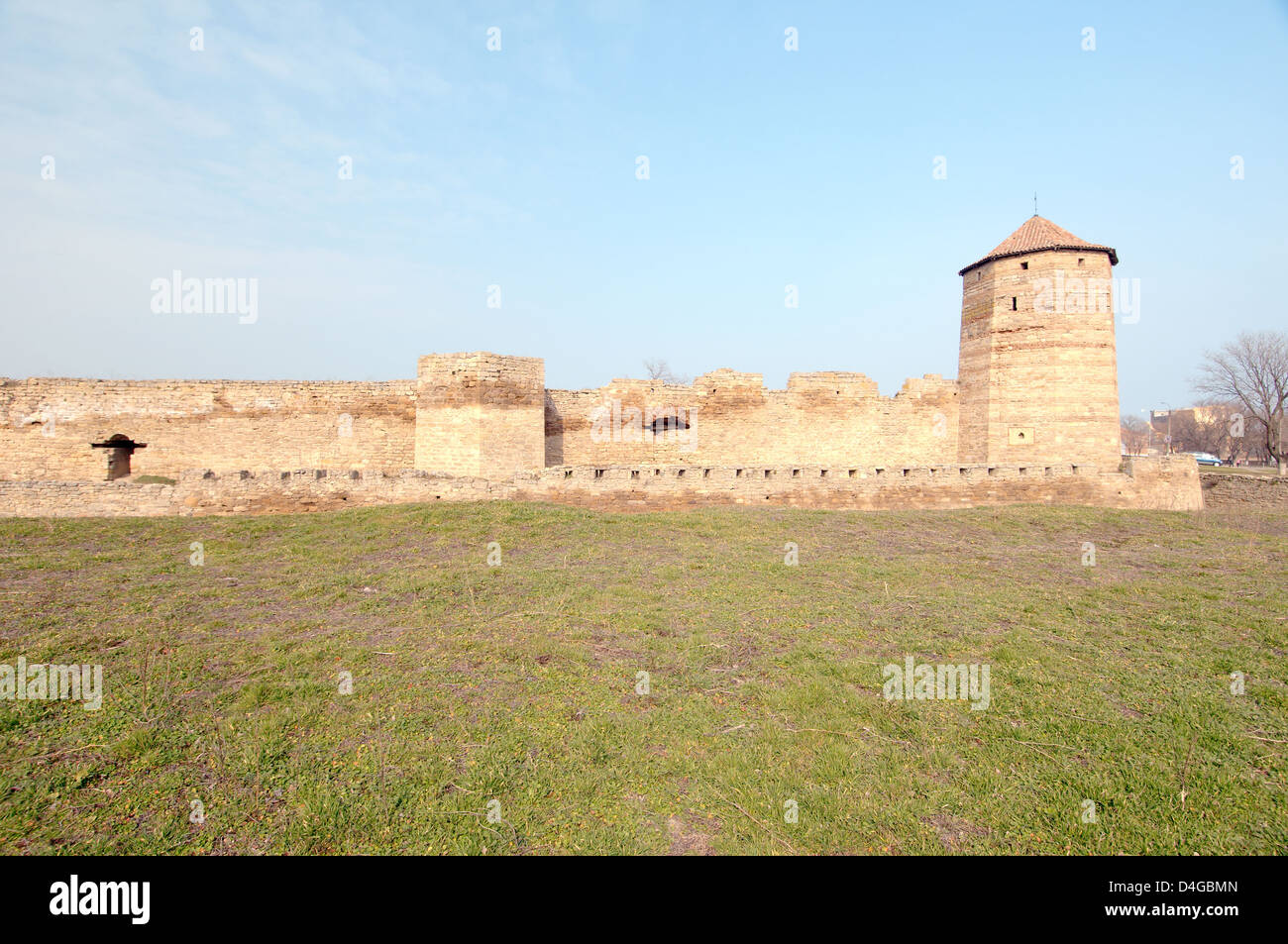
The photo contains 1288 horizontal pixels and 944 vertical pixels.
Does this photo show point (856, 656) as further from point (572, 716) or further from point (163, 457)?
point (163, 457)

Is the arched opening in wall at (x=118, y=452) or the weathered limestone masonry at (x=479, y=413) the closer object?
the weathered limestone masonry at (x=479, y=413)

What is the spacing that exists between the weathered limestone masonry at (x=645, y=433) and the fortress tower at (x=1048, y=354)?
54 millimetres

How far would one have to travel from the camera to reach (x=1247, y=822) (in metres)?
3.49

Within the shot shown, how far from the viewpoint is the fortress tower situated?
19047 millimetres

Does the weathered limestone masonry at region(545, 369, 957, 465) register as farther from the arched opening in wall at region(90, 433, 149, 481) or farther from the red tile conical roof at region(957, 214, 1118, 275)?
the arched opening in wall at region(90, 433, 149, 481)

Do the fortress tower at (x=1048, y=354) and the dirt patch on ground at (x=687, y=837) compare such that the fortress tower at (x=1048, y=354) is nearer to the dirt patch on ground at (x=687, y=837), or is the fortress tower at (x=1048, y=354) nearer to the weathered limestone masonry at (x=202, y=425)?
the weathered limestone masonry at (x=202, y=425)

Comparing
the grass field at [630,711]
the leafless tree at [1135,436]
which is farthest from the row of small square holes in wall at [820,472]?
the leafless tree at [1135,436]

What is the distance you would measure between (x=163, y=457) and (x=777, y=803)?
18.8 metres

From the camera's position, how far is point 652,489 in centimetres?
1537

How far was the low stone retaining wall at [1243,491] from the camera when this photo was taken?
69.3ft

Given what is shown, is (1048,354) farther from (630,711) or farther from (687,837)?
(687,837)

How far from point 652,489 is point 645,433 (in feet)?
13.3
